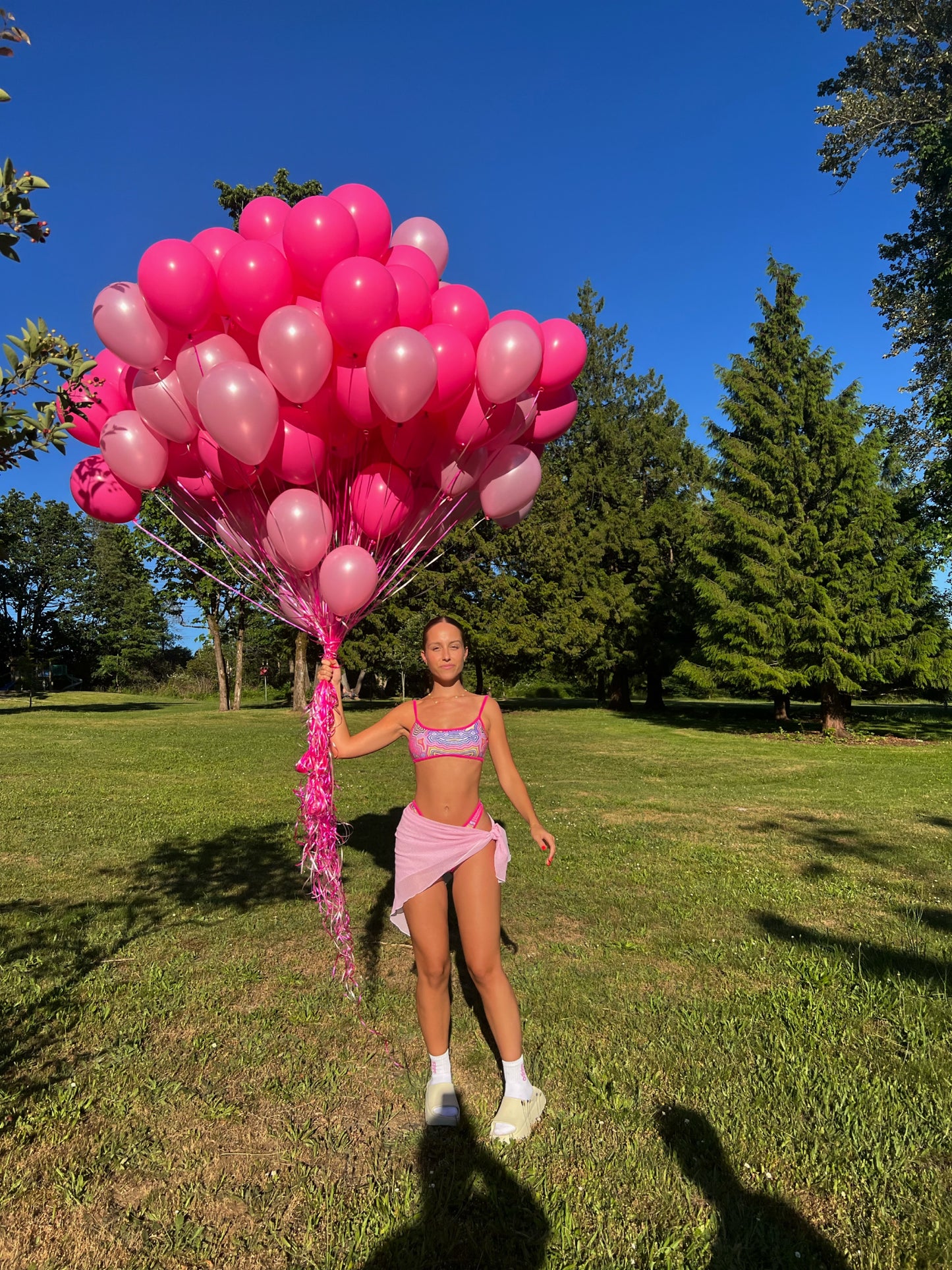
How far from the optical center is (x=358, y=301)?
3533 millimetres

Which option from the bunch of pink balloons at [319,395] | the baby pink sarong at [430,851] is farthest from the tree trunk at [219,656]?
the baby pink sarong at [430,851]

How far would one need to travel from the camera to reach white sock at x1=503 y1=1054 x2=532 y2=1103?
10.2ft

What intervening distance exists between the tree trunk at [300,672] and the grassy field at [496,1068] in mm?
17389

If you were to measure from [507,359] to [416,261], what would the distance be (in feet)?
2.87

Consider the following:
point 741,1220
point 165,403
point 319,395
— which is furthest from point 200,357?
point 741,1220

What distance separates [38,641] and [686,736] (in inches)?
2002

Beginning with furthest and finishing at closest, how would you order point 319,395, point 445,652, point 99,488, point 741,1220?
1. point 99,488
2. point 319,395
3. point 445,652
4. point 741,1220

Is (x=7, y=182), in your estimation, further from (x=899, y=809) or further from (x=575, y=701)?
(x=575, y=701)

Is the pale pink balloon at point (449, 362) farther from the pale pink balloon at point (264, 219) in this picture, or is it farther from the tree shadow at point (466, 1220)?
the tree shadow at point (466, 1220)

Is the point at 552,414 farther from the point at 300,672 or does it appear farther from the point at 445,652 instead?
the point at 300,672

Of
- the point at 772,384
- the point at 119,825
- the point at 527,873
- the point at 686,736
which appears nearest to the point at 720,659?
the point at 686,736

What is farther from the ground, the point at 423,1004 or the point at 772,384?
the point at 772,384

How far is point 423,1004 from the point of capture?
10.6 feet

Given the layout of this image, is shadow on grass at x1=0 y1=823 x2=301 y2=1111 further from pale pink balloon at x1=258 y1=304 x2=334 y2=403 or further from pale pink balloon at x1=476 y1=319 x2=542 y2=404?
pale pink balloon at x1=476 y1=319 x2=542 y2=404
